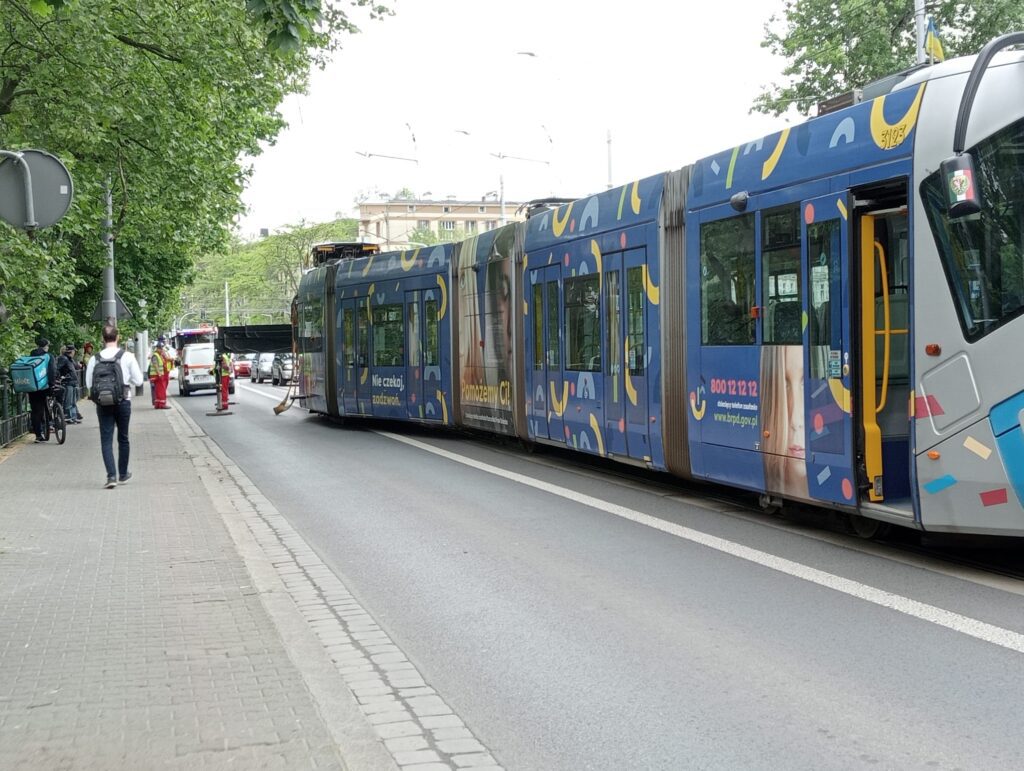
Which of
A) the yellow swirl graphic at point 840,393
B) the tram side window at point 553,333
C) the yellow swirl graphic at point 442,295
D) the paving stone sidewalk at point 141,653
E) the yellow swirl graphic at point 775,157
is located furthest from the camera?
the yellow swirl graphic at point 442,295

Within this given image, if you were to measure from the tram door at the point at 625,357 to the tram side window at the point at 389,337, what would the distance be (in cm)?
785

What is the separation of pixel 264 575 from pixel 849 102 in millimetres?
5563

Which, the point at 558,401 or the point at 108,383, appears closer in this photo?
the point at 108,383

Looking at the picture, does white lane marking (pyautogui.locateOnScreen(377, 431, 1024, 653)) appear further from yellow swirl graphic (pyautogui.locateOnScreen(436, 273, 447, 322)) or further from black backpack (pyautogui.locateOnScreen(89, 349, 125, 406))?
yellow swirl graphic (pyautogui.locateOnScreen(436, 273, 447, 322))

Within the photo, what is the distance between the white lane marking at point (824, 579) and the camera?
606cm

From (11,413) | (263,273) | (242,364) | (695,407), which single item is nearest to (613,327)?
(695,407)

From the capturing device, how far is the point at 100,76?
16.6 m

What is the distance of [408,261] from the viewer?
19.4m

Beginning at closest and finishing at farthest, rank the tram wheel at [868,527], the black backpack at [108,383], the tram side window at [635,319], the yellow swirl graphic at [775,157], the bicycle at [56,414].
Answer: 1. the tram wheel at [868,527]
2. the yellow swirl graphic at [775,157]
3. the tram side window at [635,319]
4. the black backpack at [108,383]
5. the bicycle at [56,414]

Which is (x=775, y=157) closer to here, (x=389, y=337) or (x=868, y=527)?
(x=868, y=527)

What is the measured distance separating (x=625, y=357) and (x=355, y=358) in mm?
10558

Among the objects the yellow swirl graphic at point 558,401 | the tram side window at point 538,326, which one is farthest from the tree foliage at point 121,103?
the yellow swirl graphic at point 558,401

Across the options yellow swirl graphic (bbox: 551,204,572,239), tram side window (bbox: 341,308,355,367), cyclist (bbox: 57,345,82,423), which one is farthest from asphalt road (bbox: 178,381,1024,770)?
cyclist (bbox: 57,345,82,423)

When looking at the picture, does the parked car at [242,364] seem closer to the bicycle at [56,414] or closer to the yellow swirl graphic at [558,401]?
the bicycle at [56,414]
